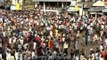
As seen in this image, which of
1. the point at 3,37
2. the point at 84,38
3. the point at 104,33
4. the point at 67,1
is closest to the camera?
the point at 3,37

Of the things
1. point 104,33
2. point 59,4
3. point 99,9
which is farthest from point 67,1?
point 104,33

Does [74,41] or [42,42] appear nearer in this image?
[42,42]

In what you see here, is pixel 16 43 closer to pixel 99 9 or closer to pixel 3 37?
pixel 3 37

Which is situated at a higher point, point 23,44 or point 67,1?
point 23,44

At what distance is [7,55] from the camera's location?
16.7 metres

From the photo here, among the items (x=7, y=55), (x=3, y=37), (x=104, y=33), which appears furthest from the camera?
(x=104, y=33)

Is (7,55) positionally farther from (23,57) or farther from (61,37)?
(61,37)

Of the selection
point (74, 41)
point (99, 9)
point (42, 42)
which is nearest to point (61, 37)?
point (74, 41)

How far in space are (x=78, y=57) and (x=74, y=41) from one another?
4.81 meters

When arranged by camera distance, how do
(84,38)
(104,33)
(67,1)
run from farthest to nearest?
1. (67,1)
2. (104,33)
3. (84,38)

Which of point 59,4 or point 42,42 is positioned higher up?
point 42,42

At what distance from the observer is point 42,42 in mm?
19453

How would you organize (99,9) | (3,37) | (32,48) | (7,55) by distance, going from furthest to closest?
Result: (99,9) < (3,37) < (32,48) < (7,55)

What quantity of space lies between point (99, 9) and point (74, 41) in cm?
2769
